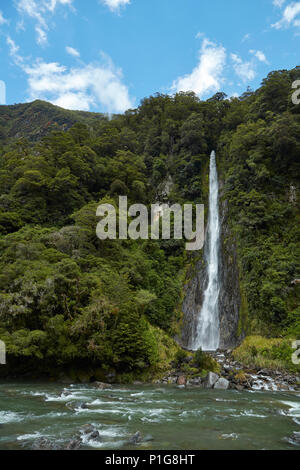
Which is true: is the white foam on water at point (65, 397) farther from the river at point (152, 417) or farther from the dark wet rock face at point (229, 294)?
the dark wet rock face at point (229, 294)

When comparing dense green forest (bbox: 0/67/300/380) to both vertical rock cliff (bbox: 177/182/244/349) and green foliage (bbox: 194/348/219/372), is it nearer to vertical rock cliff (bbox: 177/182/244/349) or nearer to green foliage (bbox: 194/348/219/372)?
vertical rock cliff (bbox: 177/182/244/349)

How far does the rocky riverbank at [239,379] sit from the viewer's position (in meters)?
14.7

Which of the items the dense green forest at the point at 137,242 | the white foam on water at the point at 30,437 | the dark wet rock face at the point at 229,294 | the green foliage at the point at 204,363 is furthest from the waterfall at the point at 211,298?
the white foam on water at the point at 30,437

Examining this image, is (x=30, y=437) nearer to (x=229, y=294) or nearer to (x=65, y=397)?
(x=65, y=397)

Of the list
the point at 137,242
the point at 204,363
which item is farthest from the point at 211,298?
the point at 204,363

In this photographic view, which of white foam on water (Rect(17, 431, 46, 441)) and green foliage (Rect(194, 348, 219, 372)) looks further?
green foliage (Rect(194, 348, 219, 372))

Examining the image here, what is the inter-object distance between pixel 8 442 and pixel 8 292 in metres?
10.9

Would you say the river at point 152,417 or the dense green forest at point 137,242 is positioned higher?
the dense green forest at point 137,242

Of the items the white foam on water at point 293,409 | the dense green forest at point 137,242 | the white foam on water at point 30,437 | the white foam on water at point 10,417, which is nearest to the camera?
the white foam on water at point 30,437

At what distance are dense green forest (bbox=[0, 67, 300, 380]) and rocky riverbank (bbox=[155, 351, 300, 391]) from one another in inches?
74.2

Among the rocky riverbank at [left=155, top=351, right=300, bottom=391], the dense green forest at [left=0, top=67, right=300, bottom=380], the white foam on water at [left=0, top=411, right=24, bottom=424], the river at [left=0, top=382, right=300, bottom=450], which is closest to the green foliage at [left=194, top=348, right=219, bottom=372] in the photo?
the rocky riverbank at [left=155, top=351, right=300, bottom=391]

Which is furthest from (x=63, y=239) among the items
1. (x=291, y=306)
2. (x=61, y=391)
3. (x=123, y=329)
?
(x=291, y=306)

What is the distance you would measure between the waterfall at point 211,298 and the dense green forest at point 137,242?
1851mm

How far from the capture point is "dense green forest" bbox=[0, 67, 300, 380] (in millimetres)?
16125
